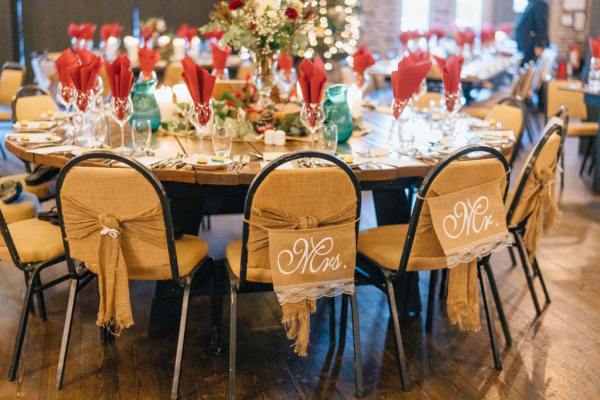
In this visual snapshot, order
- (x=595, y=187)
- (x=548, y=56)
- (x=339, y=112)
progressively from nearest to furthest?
(x=339, y=112)
(x=595, y=187)
(x=548, y=56)

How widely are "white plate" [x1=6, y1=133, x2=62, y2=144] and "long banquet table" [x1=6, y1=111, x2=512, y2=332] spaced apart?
49mm

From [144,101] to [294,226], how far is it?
4.93ft

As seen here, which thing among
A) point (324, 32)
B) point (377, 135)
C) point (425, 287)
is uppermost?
point (324, 32)

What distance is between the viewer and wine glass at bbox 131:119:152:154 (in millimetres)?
3242

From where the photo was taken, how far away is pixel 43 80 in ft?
24.0

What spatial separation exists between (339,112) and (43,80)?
14.9 feet

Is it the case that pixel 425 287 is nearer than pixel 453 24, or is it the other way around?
pixel 425 287

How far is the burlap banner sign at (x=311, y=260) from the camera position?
8.64 ft

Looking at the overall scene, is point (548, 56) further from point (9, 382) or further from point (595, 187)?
point (9, 382)

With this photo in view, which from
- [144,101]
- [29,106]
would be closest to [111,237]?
[144,101]

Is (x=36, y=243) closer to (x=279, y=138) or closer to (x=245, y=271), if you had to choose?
(x=245, y=271)

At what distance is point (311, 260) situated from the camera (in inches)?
106

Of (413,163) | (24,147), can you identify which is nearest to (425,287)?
(413,163)

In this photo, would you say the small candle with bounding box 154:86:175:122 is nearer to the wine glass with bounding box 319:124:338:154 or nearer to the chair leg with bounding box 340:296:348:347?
the wine glass with bounding box 319:124:338:154
